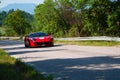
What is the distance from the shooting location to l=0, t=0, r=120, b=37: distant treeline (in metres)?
57.2

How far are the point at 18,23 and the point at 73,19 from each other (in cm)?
4659

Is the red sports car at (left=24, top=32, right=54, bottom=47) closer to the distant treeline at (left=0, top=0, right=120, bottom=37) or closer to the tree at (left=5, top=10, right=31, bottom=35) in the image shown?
the distant treeline at (left=0, top=0, right=120, bottom=37)

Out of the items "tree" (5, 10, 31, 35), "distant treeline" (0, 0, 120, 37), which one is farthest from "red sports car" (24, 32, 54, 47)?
"tree" (5, 10, 31, 35)

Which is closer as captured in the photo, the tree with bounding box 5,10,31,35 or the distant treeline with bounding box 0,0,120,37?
the distant treeline with bounding box 0,0,120,37

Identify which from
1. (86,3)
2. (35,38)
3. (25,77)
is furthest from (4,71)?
(86,3)

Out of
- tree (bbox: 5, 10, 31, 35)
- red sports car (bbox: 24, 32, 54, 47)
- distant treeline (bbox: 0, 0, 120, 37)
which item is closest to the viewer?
red sports car (bbox: 24, 32, 54, 47)

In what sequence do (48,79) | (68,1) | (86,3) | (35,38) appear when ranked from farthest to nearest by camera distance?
1. (68,1)
2. (86,3)
3. (35,38)
4. (48,79)

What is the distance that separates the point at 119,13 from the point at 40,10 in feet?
→ 236

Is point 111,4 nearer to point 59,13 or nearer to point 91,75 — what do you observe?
point 91,75

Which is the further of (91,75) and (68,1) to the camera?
(68,1)

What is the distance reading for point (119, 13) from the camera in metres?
56.3

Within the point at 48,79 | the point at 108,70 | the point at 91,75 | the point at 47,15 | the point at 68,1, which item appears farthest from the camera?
the point at 47,15

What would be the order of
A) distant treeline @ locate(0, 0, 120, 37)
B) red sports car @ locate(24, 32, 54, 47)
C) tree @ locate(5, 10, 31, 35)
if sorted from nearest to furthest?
1. red sports car @ locate(24, 32, 54, 47)
2. distant treeline @ locate(0, 0, 120, 37)
3. tree @ locate(5, 10, 31, 35)

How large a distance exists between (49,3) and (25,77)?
378 feet
